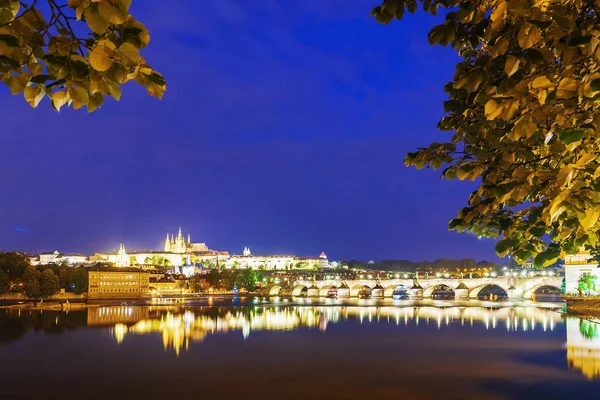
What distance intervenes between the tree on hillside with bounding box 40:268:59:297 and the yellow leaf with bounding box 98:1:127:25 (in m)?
63.9

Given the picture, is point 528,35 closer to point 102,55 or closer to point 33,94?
point 102,55

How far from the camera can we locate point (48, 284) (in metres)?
58.7

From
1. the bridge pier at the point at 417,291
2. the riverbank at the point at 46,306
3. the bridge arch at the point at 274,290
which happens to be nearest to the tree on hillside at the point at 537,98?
the riverbank at the point at 46,306

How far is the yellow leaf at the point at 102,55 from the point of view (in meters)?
1.65

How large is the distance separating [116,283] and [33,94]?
8437 centimetres

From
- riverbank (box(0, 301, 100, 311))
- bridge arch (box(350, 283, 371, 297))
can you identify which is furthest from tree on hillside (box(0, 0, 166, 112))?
bridge arch (box(350, 283, 371, 297))

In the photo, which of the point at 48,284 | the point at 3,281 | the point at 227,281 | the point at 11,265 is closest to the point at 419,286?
the point at 227,281

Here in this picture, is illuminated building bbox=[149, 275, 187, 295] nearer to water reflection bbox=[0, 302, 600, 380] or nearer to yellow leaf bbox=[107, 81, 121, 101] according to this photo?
water reflection bbox=[0, 302, 600, 380]

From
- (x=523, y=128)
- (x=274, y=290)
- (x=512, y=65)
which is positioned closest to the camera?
(x=512, y=65)

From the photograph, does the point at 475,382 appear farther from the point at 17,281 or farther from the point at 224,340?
the point at 17,281

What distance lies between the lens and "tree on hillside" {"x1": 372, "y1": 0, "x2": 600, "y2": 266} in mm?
1960

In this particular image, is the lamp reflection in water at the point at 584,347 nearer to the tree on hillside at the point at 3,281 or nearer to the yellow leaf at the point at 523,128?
the yellow leaf at the point at 523,128

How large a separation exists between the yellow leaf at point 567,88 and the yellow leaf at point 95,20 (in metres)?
1.59

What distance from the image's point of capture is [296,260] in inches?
6703
